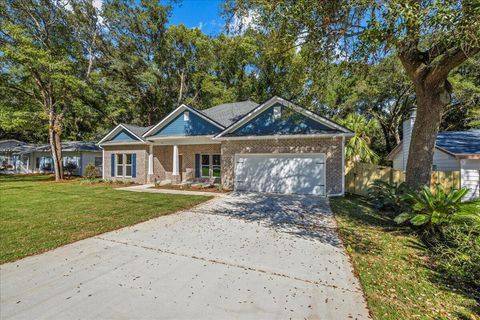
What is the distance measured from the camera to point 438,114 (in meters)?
6.54

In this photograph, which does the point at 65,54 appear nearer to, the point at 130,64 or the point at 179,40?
the point at 130,64

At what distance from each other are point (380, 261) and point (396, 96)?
25.2 meters

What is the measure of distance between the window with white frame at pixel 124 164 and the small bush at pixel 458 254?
1742cm

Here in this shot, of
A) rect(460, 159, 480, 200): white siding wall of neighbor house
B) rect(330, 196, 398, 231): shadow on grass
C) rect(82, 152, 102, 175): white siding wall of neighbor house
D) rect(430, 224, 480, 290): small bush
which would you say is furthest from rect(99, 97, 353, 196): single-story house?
rect(82, 152, 102, 175): white siding wall of neighbor house

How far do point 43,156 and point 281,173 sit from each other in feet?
93.3

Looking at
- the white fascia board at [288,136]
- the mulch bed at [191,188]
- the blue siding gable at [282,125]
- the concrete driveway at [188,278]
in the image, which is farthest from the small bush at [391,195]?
the mulch bed at [191,188]

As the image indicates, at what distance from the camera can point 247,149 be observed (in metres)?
13.2

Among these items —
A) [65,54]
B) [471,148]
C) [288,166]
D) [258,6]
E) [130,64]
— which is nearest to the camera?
[258,6]

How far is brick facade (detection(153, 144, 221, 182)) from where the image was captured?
1592 cm

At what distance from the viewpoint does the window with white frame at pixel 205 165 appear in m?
15.9

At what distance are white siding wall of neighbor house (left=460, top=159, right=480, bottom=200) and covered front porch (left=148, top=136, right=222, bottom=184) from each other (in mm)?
11876

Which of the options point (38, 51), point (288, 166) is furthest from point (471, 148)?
point (38, 51)

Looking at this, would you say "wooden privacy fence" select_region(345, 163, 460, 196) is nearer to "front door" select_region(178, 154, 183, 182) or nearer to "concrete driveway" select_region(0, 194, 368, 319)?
"concrete driveway" select_region(0, 194, 368, 319)

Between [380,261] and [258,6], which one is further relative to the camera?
[258,6]
